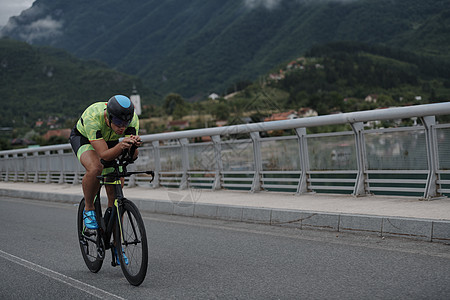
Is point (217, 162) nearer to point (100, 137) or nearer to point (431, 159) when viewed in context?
point (431, 159)

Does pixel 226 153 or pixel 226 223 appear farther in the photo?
pixel 226 153

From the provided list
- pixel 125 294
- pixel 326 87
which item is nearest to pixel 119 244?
pixel 125 294

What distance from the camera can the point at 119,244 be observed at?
17.1ft

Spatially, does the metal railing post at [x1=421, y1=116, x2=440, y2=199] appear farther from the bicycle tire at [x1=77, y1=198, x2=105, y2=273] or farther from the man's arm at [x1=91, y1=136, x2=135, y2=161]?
the man's arm at [x1=91, y1=136, x2=135, y2=161]

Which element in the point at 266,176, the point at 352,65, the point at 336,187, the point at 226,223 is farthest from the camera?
the point at 352,65

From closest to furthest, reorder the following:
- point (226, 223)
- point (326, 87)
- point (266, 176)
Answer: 1. point (226, 223)
2. point (266, 176)
3. point (326, 87)

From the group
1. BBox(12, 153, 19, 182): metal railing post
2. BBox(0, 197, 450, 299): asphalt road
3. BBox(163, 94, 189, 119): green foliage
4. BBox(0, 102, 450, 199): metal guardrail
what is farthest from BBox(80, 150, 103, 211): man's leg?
BBox(163, 94, 189, 119): green foliage

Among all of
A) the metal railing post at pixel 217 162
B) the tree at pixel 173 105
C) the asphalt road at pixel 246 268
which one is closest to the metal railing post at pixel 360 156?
the asphalt road at pixel 246 268

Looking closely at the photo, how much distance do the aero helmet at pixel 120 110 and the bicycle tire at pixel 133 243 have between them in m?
0.75

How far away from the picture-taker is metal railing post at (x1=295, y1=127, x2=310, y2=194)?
10688 mm

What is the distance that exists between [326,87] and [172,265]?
92.5m

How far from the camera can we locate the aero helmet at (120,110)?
492 centimetres

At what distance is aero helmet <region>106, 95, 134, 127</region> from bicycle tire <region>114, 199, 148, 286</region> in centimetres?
75

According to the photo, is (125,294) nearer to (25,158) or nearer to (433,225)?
(433,225)
